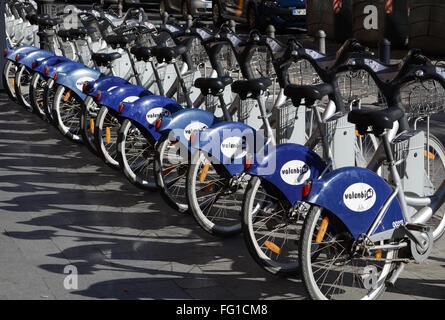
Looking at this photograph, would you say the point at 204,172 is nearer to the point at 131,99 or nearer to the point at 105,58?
A: the point at 131,99

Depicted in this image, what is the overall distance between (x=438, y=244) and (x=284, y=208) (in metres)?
1.21

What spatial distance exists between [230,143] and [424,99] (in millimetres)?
1246

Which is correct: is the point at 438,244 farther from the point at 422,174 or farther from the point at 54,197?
the point at 54,197

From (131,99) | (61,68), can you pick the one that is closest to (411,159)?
(131,99)

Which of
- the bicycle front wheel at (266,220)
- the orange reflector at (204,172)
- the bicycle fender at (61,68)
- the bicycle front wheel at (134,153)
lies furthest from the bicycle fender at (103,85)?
the bicycle front wheel at (266,220)

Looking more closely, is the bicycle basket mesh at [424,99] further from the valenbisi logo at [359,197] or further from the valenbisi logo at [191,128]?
the valenbisi logo at [191,128]

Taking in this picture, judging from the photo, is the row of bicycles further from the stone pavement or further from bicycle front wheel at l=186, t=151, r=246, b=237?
the stone pavement

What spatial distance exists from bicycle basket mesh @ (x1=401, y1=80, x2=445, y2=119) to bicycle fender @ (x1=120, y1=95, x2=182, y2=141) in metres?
2.00

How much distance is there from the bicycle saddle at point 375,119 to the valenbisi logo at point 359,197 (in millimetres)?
299

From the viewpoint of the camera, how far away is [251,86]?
530 centimetres

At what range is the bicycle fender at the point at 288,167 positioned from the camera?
479 centimetres

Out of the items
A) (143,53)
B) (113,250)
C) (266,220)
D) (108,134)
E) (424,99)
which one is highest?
(143,53)
